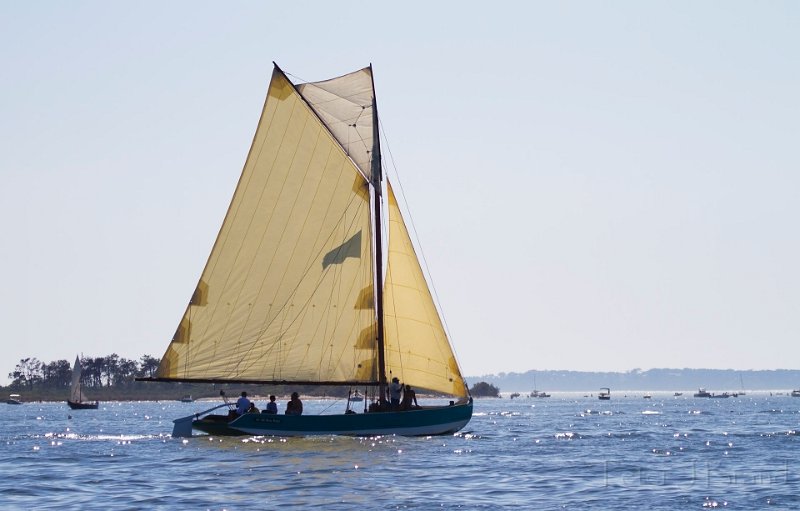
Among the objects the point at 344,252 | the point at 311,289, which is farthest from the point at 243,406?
the point at 344,252

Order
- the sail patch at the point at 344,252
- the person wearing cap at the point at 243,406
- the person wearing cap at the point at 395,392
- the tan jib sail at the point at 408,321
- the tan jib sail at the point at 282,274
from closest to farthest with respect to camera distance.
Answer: the tan jib sail at the point at 282,274 → the sail patch at the point at 344,252 → the person wearing cap at the point at 395,392 → the tan jib sail at the point at 408,321 → the person wearing cap at the point at 243,406

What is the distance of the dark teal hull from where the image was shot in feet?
192

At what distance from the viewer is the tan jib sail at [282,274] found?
58.1 m

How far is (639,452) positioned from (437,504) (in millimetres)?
25583

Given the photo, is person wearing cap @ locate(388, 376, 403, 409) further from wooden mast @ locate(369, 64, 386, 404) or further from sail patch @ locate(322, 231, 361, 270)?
sail patch @ locate(322, 231, 361, 270)

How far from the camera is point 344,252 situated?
195 feet

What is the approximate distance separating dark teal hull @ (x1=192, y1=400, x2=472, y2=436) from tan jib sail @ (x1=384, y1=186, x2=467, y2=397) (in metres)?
1.75

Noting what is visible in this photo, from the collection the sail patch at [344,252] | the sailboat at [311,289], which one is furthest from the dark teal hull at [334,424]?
the sail patch at [344,252]

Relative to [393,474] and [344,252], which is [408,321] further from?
[393,474]

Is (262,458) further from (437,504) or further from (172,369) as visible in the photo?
(437,504)

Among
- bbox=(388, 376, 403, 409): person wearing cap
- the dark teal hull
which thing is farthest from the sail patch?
the dark teal hull

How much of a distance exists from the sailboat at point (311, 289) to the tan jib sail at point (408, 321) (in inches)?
2.4

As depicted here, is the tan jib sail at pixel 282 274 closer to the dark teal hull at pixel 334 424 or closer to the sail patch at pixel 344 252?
the sail patch at pixel 344 252

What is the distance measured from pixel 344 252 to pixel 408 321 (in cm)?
484
